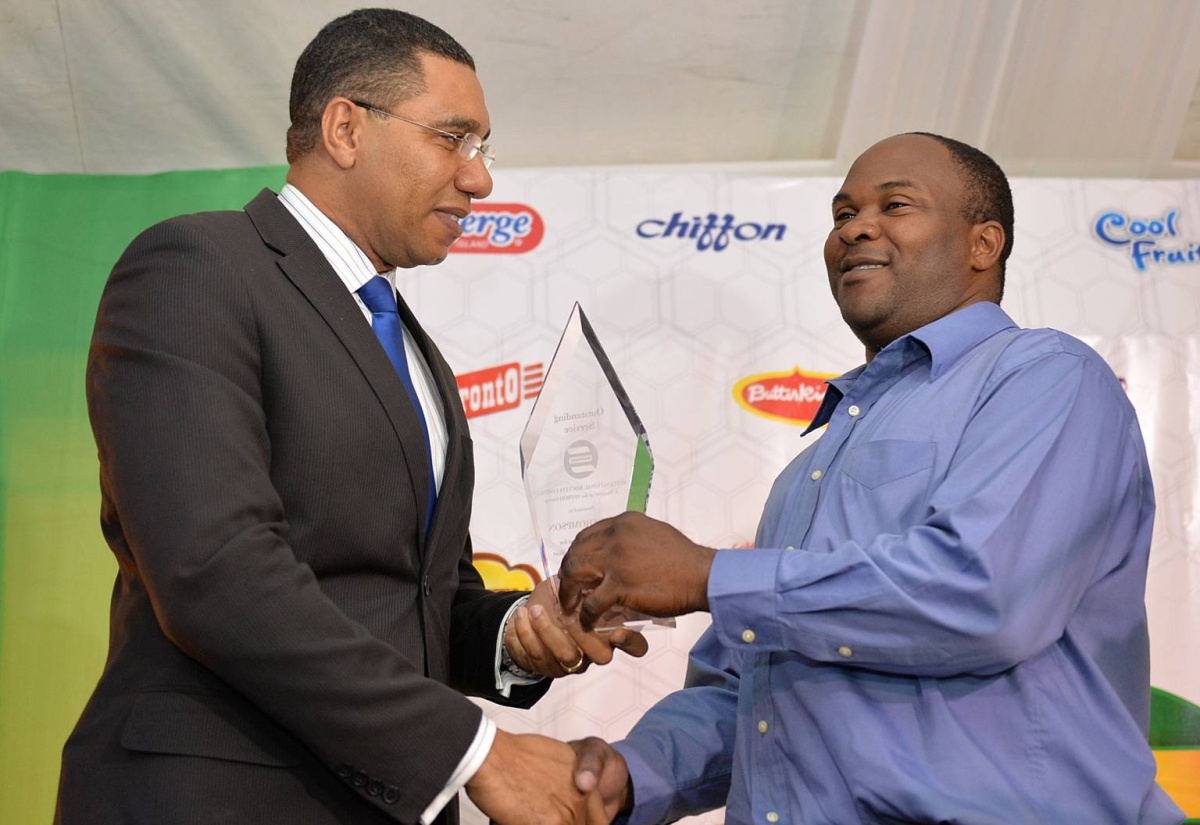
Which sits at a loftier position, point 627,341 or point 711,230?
point 711,230

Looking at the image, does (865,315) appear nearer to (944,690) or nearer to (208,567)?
(944,690)

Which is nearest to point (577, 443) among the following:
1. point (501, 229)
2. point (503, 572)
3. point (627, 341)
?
point (503, 572)

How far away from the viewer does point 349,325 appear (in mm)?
1803

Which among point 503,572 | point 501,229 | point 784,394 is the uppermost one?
point 501,229

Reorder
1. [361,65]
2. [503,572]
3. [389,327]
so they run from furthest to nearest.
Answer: [503,572] < [361,65] < [389,327]

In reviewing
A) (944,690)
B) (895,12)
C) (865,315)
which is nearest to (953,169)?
(865,315)

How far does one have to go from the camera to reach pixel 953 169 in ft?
7.72

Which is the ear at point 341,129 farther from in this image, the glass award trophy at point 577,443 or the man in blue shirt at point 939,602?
the man in blue shirt at point 939,602

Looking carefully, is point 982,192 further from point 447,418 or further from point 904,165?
point 447,418

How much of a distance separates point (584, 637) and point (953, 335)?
32.8 inches

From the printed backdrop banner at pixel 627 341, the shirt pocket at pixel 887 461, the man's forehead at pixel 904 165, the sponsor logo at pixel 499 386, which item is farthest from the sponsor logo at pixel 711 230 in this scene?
the shirt pocket at pixel 887 461

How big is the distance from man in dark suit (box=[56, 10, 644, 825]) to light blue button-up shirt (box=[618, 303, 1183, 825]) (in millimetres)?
416

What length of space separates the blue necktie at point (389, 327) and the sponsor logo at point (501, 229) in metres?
1.78

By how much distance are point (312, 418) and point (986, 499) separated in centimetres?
96
